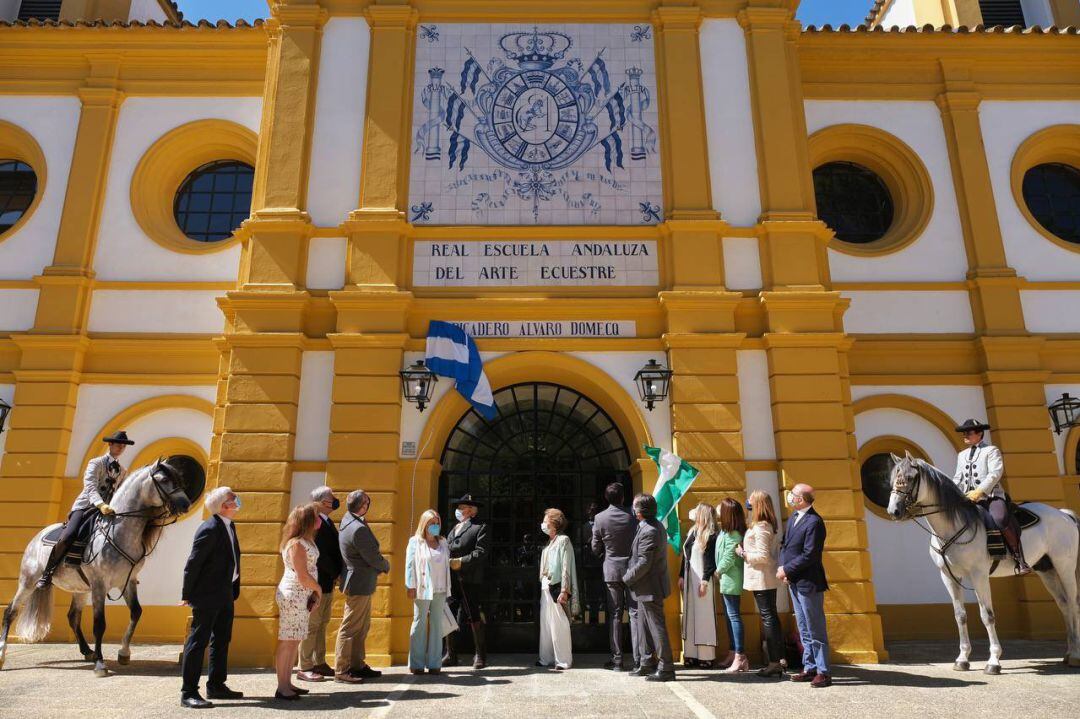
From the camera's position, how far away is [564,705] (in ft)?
21.8

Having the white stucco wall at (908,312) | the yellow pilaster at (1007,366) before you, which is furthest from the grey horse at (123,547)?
the yellow pilaster at (1007,366)

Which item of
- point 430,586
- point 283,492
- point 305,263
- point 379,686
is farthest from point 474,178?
point 379,686

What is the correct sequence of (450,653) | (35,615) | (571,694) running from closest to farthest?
(571,694), (35,615), (450,653)

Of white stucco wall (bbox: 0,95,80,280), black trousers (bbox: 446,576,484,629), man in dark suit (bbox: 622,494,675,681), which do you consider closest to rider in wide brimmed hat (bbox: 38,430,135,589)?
black trousers (bbox: 446,576,484,629)

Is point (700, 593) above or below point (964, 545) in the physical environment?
below

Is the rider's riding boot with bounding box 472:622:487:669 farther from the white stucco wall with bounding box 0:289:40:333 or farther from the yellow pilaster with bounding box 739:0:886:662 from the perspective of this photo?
the white stucco wall with bounding box 0:289:40:333

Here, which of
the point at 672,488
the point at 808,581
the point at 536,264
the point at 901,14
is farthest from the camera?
the point at 901,14

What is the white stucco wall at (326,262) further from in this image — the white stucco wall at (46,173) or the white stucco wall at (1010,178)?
the white stucco wall at (1010,178)

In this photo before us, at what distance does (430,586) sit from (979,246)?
35.6ft

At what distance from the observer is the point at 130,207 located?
1283 centimetres

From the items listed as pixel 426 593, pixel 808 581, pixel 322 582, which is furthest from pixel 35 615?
pixel 808 581

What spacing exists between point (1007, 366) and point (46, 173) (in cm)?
1666

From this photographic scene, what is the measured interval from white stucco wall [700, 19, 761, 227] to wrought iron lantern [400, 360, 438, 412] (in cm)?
499

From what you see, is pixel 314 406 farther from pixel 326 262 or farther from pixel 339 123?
pixel 339 123
